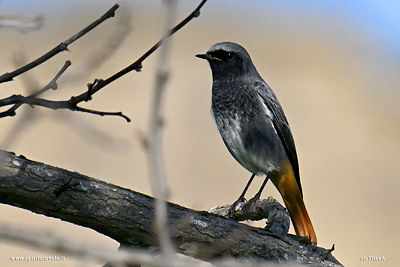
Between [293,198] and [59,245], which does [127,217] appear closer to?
[59,245]

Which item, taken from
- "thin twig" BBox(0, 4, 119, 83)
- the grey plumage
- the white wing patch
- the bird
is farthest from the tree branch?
the white wing patch

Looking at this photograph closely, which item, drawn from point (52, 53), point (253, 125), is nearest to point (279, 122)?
point (253, 125)

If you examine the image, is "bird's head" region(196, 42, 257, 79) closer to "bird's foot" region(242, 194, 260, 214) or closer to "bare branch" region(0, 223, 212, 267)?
"bird's foot" region(242, 194, 260, 214)

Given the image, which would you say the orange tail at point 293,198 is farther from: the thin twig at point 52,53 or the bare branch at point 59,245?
the bare branch at point 59,245

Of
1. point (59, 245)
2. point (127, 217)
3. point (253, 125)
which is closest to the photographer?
point (59, 245)

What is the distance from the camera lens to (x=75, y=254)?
115cm

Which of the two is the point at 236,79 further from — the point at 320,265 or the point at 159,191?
the point at 159,191

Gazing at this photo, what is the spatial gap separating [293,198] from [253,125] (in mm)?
880

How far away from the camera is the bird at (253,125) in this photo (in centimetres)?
502

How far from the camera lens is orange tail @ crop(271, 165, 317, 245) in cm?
→ 505

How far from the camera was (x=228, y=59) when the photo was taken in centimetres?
530

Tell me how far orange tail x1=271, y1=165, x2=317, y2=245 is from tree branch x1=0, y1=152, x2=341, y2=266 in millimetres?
1429

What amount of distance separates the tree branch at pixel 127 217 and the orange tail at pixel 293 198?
1429 mm

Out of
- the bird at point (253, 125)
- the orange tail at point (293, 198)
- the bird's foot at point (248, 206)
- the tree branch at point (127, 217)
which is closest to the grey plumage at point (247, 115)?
the bird at point (253, 125)
